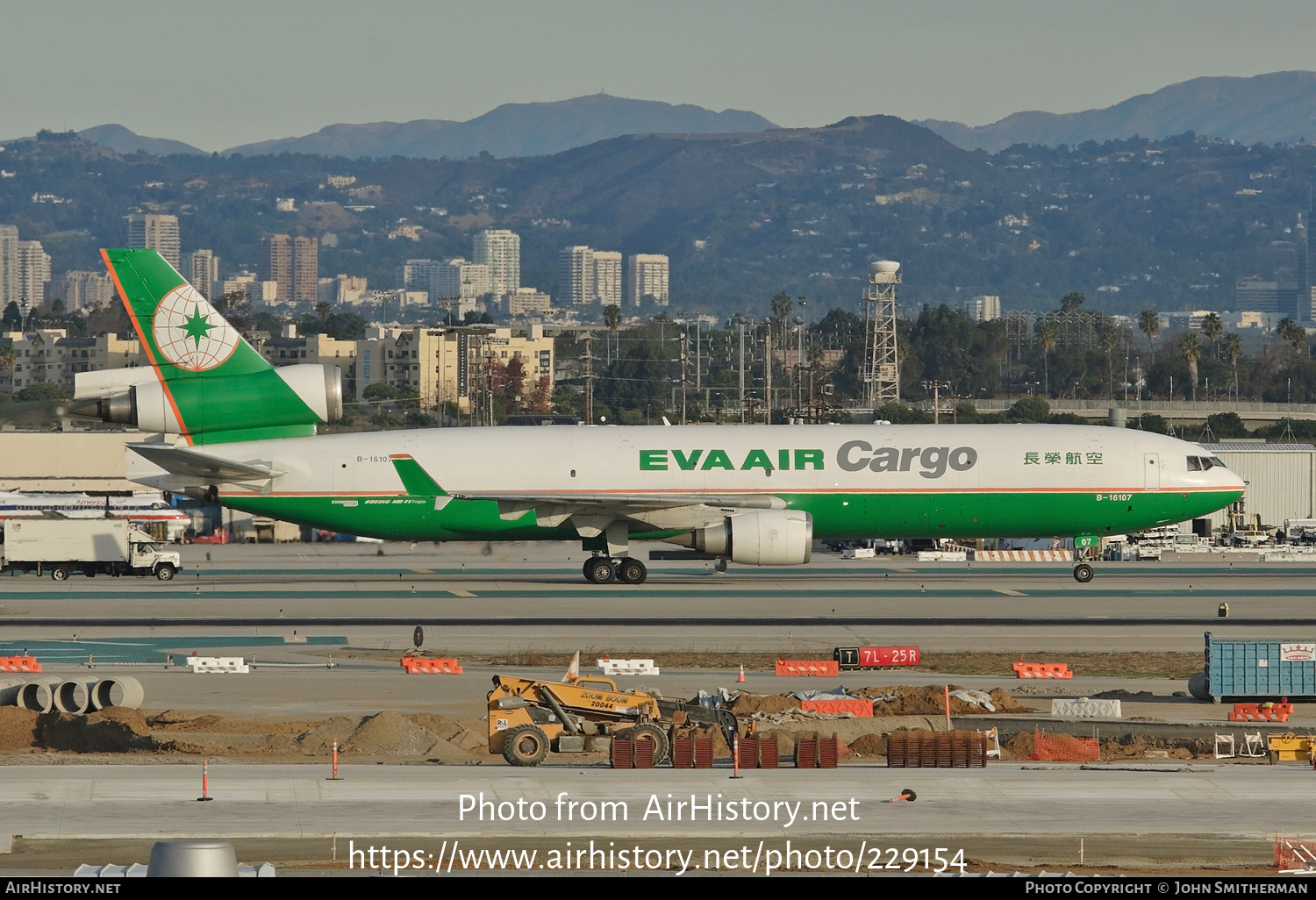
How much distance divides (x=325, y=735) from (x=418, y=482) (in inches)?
1119

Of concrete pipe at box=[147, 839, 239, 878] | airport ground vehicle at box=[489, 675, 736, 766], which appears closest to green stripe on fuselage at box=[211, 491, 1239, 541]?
airport ground vehicle at box=[489, 675, 736, 766]

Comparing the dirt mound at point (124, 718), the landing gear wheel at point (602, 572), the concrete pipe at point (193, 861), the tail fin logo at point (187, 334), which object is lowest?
the landing gear wheel at point (602, 572)

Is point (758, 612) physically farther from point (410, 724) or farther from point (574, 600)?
point (410, 724)

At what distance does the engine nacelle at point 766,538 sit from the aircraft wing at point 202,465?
16770 millimetres

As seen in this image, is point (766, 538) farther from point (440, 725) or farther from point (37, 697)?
point (37, 697)

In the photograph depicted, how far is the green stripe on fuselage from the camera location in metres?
59.8

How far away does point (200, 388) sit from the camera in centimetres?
6100

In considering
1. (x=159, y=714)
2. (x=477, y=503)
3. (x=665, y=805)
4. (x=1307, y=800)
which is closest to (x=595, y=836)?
(x=665, y=805)

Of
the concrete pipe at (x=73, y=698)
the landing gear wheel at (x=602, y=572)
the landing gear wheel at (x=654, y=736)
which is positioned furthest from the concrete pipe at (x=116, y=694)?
the landing gear wheel at (x=602, y=572)

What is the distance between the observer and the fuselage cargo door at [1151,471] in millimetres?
61219

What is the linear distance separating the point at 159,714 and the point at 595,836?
15.0 meters

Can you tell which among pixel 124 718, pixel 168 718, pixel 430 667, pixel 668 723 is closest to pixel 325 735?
pixel 168 718

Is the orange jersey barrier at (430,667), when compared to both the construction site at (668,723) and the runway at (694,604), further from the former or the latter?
the runway at (694,604)

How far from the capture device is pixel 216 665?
41312 millimetres
